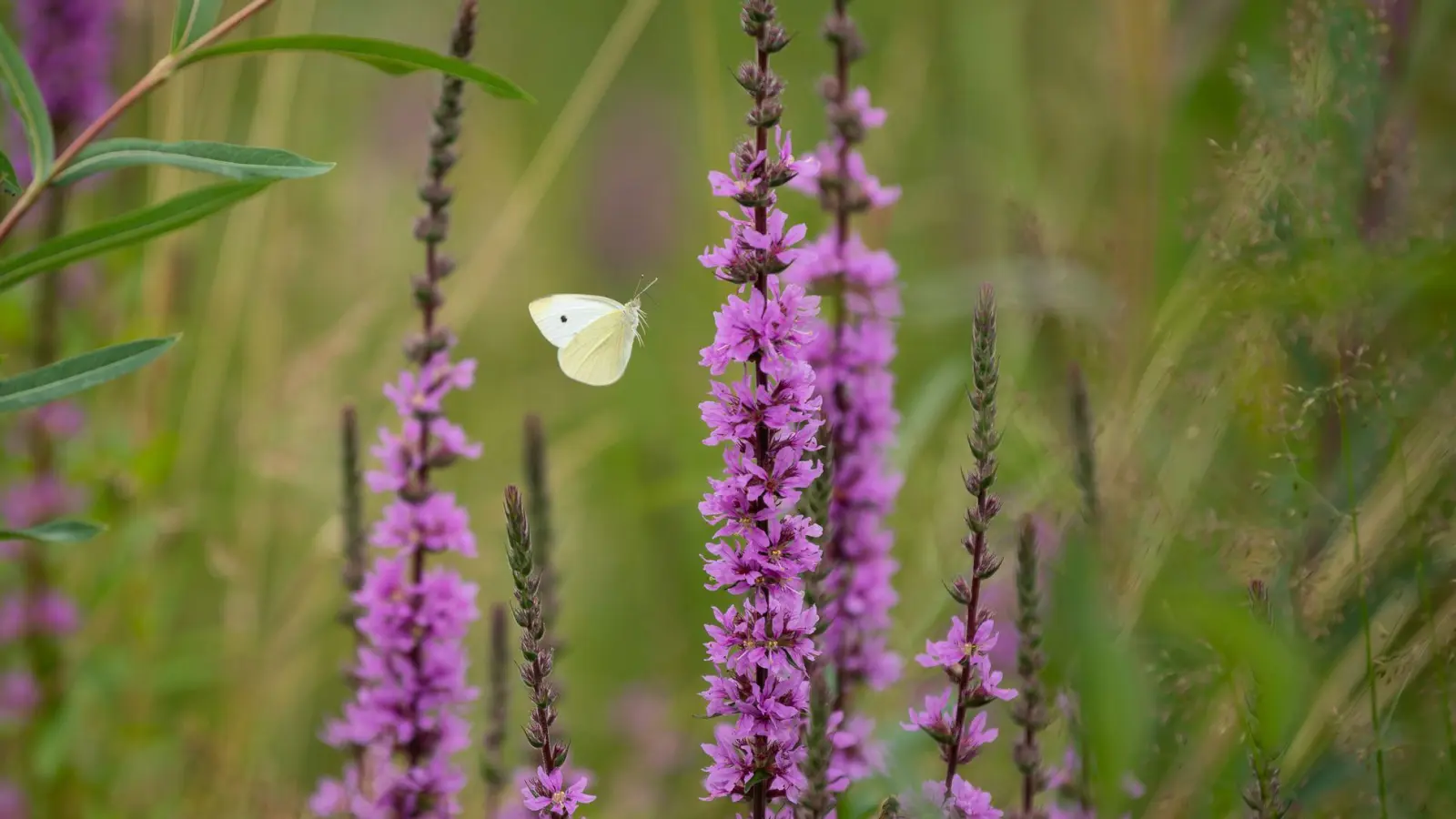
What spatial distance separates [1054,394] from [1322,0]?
1158 mm

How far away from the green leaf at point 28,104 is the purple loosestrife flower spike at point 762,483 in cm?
72

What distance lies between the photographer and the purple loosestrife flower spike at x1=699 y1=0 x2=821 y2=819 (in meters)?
1.15

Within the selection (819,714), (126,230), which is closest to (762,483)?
(819,714)

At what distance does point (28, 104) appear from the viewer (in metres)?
1.33

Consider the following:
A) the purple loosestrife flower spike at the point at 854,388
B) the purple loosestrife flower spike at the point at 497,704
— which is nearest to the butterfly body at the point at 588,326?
the purple loosestrife flower spike at the point at 854,388

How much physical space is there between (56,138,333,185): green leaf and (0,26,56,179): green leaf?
3 cm

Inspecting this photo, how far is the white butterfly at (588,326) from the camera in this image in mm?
1863

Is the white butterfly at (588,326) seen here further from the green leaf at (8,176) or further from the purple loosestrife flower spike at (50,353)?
the purple loosestrife flower spike at (50,353)

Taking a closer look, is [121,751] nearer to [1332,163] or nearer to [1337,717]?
[1337,717]

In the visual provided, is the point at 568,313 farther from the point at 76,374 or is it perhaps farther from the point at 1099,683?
the point at 1099,683

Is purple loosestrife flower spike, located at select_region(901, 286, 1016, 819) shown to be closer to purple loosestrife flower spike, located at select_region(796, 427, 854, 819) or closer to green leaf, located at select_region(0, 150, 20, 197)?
purple loosestrife flower spike, located at select_region(796, 427, 854, 819)

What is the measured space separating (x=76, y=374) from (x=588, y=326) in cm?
75

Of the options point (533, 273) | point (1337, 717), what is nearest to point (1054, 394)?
point (1337, 717)

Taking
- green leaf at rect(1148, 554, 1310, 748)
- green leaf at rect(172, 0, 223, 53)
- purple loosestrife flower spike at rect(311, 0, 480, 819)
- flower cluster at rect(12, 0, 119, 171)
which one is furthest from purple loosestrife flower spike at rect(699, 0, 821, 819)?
flower cluster at rect(12, 0, 119, 171)
